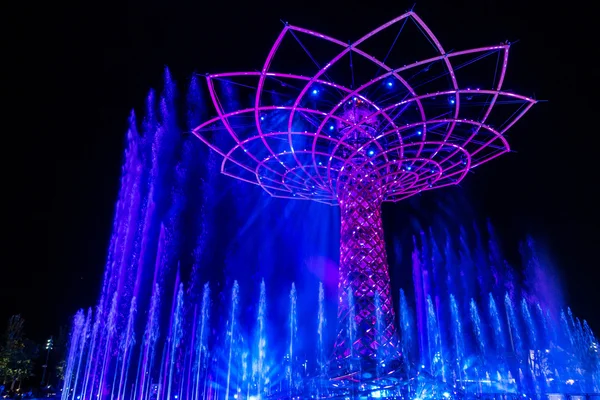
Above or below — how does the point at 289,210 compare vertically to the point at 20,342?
above

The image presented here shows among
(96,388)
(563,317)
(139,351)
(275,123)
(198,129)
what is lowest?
(96,388)

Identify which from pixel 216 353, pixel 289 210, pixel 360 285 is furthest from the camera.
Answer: pixel 289 210

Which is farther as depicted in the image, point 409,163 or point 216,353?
point 216,353

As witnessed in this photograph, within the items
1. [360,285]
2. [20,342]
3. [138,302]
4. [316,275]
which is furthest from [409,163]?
[20,342]

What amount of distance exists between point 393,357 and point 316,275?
54.1ft

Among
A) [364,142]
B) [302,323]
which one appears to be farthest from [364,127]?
[302,323]

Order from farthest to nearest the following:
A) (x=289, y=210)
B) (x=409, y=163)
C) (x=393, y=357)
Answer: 1. (x=289, y=210)
2. (x=409, y=163)
3. (x=393, y=357)

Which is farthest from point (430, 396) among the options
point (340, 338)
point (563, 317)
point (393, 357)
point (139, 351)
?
point (563, 317)

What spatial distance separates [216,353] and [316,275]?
9.96 m

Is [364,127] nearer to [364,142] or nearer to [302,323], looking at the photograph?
[364,142]

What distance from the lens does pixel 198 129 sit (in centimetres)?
1723

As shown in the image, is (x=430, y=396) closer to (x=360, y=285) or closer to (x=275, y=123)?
(x=360, y=285)

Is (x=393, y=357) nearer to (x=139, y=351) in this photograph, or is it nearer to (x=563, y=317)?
(x=139, y=351)

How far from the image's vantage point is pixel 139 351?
27.5m
